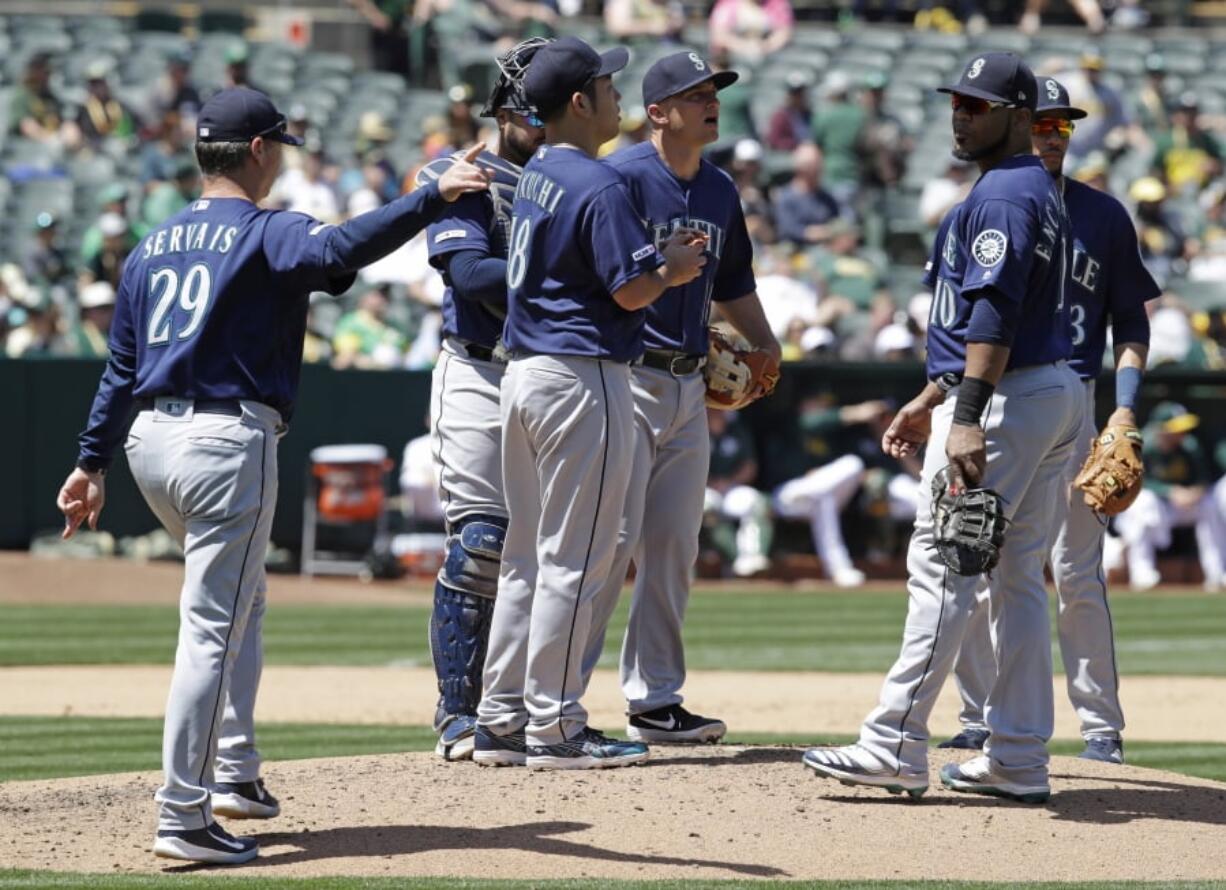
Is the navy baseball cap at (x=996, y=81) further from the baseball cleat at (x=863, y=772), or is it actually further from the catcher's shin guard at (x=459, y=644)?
the catcher's shin guard at (x=459, y=644)

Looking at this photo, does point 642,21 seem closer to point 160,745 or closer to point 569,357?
point 160,745

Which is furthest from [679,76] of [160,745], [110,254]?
[110,254]

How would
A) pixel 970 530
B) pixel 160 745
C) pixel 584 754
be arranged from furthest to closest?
pixel 160 745 → pixel 584 754 → pixel 970 530

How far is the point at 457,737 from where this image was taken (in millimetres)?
6422

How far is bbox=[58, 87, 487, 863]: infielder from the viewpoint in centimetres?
525

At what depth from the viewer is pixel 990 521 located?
18.3ft

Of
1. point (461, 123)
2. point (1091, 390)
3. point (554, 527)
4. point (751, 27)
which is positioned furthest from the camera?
point (751, 27)

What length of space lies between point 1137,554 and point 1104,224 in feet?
28.5

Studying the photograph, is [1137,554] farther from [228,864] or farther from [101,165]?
[228,864]

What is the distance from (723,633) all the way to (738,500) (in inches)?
103

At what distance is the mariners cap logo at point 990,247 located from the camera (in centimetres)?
560

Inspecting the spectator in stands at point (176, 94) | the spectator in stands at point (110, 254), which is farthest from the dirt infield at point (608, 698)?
the spectator in stands at point (176, 94)

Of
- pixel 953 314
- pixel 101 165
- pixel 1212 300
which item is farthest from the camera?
pixel 101 165

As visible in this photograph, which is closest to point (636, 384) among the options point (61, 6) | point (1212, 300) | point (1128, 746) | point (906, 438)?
point (906, 438)
